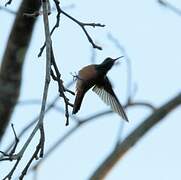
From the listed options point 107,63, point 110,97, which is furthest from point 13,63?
point 107,63

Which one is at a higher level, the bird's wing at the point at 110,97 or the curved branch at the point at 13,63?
the bird's wing at the point at 110,97

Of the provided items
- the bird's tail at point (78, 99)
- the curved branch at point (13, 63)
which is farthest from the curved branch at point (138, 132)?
the bird's tail at point (78, 99)

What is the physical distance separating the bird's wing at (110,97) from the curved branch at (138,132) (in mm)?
706

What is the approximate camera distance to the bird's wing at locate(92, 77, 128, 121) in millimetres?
2609

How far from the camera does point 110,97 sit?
2.71 m

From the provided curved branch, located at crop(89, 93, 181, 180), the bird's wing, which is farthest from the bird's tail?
curved branch, located at crop(89, 93, 181, 180)

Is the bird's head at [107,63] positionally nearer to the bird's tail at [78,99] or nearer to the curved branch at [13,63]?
the bird's tail at [78,99]

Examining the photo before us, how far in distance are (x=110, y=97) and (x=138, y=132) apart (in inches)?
32.6

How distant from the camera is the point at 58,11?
2316 millimetres

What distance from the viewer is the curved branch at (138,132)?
3438 mm

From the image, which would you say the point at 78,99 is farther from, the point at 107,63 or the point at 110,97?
the point at 110,97

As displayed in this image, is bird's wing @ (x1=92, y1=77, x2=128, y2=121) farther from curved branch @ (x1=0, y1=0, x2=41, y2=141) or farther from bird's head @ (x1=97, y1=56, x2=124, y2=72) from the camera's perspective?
curved branch @ (x1=0, y1=0, x2=41, y2=141)

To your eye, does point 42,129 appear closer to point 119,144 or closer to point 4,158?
point 4,158

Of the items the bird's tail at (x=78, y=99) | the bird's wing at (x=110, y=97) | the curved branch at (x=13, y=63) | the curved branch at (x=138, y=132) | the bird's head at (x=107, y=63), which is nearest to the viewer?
the bird's tail at (x=78, y=99)
